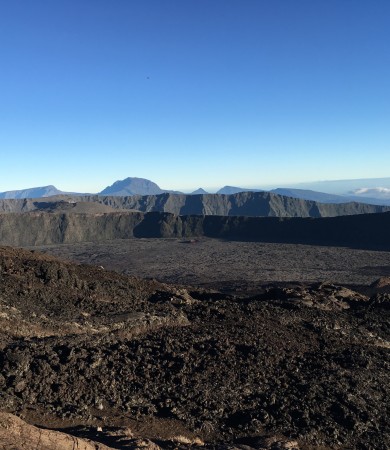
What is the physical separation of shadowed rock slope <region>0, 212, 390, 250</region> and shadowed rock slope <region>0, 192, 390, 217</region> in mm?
34530

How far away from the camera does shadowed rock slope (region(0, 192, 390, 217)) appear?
356ft

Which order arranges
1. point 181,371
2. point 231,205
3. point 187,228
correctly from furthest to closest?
point 231,205 → point 187,228 → point 181,371

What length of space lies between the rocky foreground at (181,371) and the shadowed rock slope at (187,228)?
48.6 m

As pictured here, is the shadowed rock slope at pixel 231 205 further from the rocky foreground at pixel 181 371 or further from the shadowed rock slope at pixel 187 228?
the rocky foreground at pixel 181 371

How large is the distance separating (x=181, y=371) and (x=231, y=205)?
363 ft

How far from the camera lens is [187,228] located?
77.1m

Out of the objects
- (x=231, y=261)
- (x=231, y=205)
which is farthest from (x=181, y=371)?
(x=231, y=205)

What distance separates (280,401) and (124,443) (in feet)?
12.7

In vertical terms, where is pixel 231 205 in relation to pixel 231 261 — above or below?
above

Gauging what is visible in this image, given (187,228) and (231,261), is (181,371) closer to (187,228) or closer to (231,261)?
(231,261)

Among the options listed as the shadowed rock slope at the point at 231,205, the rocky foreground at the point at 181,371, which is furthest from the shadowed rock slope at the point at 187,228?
the rocky foreground at the point at 181,371

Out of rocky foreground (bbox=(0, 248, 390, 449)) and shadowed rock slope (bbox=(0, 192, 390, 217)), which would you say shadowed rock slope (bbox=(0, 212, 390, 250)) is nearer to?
shadowed rock slope (bbox=(0, 192, 390, 217))

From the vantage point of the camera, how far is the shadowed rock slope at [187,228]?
203ft

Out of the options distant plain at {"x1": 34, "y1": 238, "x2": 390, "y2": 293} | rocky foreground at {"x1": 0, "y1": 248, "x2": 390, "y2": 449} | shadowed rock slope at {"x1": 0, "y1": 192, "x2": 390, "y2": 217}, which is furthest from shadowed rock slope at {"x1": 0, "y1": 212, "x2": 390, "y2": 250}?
rocky foreground at {"x1": 0, "y1": 248, "x2": 390, "y2": 449}
